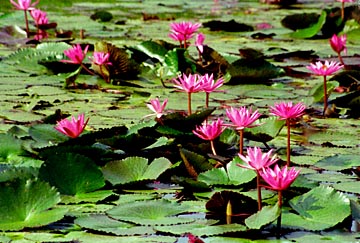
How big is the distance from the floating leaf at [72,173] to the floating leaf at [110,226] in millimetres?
205

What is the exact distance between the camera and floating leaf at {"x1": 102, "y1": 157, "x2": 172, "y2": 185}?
7.86 ft

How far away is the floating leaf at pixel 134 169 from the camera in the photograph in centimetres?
239

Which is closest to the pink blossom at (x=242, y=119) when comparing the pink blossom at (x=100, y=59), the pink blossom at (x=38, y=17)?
the pink blossom at (x=100, y=59)

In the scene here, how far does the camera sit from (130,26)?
598 centimetres

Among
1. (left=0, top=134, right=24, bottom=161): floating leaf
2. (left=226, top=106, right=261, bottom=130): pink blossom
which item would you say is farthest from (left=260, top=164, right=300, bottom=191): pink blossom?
(left=0, top=134, right=24, bottom=161): floating leaf

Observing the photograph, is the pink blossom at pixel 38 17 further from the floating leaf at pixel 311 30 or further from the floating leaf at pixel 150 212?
the floating leaf at pixel 150 212

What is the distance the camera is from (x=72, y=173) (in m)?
2.32

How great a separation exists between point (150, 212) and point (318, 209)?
398mm

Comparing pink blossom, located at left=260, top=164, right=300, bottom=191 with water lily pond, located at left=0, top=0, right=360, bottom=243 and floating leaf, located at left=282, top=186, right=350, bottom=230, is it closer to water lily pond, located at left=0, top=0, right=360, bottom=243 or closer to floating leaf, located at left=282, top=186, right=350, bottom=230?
water lily pond, located at left=0, top=0, right=360, bottom=243

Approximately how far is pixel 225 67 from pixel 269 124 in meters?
1.32

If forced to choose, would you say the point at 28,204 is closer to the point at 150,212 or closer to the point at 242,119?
the point at 150,212

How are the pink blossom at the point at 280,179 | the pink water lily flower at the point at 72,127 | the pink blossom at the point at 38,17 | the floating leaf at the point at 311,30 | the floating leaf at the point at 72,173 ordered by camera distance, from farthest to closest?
the floating leaf at the point at 311,30 < the pink blossom at the point at 38,17 < the pink water lily flower at the point at 72,127 < the floating leaf at the point at 72,173 < the pink blossom at the point at 280,179

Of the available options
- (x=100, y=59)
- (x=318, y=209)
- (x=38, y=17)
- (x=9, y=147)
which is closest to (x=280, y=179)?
(x=318, y=209)

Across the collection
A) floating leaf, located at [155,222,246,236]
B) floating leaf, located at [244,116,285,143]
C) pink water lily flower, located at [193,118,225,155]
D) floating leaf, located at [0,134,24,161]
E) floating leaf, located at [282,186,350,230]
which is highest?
pink water lily flower, located at [193,118,225,155]
